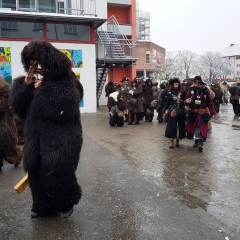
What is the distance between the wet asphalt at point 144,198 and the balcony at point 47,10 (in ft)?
30.0

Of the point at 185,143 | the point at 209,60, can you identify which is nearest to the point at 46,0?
the point at 185,143

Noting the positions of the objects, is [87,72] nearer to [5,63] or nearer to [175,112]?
[5,63]

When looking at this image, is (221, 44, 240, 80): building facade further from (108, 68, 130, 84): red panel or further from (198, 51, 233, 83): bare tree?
(108, 68, 130, 84): red panel

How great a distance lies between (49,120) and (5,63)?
1339 centimetres

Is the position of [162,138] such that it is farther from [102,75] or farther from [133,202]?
[102,75]

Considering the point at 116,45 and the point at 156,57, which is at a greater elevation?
the point at 156,57

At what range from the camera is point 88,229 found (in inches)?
157

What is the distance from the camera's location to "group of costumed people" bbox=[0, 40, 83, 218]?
3832 millimetres

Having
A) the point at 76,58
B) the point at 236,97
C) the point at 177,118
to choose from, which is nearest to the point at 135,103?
Answer: the point at 177,118

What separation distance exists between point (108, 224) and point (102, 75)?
1845 centimetres

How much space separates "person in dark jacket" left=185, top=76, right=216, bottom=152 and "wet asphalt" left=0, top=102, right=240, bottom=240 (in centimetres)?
49

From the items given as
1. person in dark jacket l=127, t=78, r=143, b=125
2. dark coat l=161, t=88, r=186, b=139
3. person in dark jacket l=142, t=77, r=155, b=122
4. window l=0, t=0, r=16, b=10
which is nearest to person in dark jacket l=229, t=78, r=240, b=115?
person in dark jacket l=142, t=77, r=155, b=122

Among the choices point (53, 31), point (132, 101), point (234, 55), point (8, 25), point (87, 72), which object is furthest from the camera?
point (234, 55)

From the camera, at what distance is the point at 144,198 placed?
5.03 m
